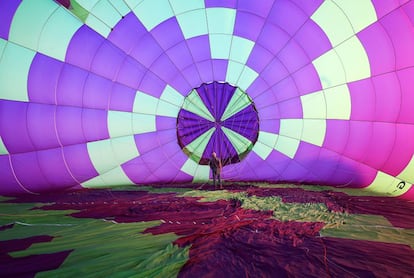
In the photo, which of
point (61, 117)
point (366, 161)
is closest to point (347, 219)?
point (366, 161)

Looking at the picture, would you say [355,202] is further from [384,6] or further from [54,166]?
[54,166]

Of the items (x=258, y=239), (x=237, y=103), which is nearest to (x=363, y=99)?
(x=237, y=103)

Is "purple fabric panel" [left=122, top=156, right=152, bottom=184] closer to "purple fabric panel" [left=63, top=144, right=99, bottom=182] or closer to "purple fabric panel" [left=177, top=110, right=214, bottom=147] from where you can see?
"purple fabric panel" [left=63, top=144, right=99, bottom=182]

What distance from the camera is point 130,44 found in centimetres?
428

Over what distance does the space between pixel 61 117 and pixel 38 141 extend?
0.45m

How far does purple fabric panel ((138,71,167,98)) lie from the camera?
14.6ft

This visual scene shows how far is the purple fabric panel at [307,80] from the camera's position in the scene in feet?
14.1

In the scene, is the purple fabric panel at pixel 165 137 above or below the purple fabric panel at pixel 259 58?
below

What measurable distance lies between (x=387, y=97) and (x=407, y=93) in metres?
0.22

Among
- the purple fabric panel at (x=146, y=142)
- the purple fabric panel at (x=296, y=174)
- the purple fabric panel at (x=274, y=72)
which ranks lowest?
the purple fabric panel at (x=296, y=174)

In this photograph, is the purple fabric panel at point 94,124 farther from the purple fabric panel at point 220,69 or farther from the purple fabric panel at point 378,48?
the purple fabric panel at point 378,48

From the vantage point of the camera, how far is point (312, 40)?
4.18 metres

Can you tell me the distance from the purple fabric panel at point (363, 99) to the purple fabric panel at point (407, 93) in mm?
322

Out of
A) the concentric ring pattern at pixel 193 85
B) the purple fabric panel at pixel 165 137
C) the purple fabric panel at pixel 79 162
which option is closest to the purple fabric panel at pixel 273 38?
the concentric ring pattern at pixel 193 85
